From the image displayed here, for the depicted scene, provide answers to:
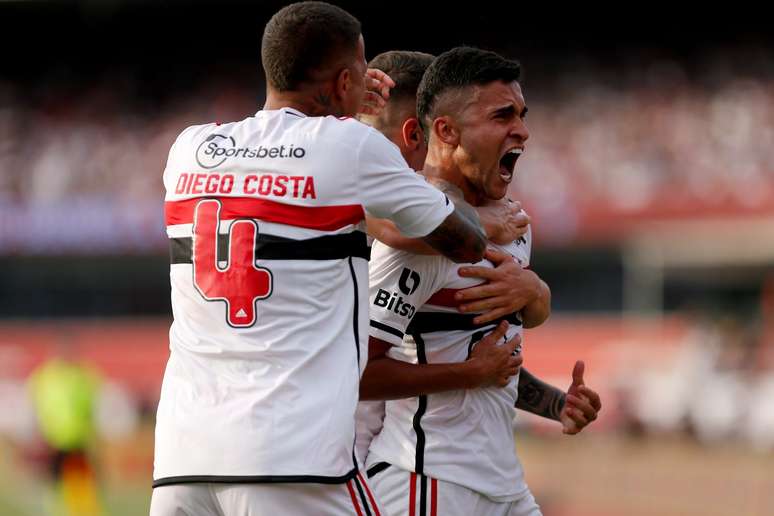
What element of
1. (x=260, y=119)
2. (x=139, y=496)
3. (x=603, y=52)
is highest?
(x=603, y=52)

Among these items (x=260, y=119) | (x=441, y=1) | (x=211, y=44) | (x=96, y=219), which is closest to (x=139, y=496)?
(x=96, y=219)

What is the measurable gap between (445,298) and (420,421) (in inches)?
16.2

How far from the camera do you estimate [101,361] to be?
24.4m

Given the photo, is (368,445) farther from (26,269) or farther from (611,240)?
(26,269)

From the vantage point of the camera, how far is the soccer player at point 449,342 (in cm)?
414

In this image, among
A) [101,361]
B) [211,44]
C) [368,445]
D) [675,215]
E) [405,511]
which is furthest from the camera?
[211,44]

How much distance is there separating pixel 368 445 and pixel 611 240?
61.9ft

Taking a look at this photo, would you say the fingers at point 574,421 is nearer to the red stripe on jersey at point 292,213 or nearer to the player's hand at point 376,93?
the player's hand at point 376,93

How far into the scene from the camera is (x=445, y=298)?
14.0 ft

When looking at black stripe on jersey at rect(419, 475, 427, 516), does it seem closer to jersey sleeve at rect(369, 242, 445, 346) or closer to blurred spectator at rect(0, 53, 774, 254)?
jersey sleeve at rect(369, 242, 445, 346)

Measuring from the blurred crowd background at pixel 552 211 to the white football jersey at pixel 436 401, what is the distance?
12.8 meters

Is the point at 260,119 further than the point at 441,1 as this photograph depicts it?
No

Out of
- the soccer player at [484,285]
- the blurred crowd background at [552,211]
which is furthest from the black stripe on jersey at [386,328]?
the blurred crowd background at [552,211]

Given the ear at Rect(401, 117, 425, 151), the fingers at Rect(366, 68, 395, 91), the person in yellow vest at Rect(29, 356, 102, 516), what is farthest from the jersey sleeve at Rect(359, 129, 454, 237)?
the person in yellow vest at Rect(29, 356, 102, 516)
